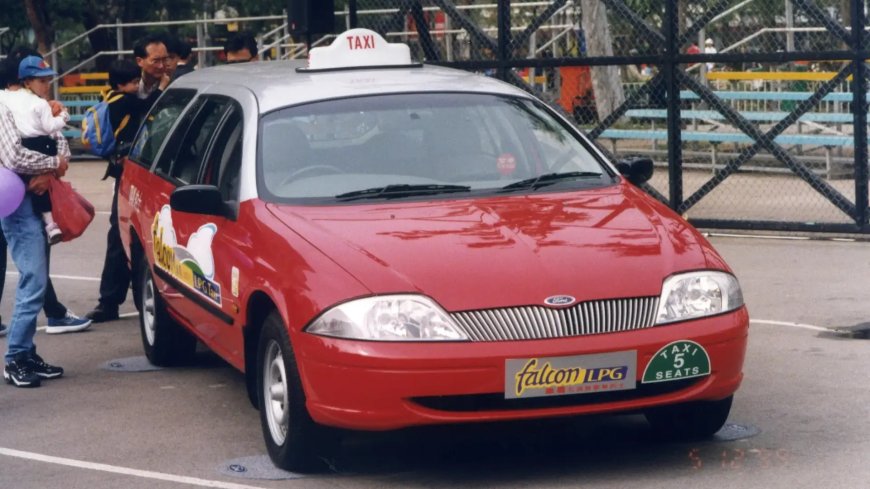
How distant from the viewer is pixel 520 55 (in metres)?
16.3

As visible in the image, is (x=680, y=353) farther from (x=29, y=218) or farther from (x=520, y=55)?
(x=520, y=55)

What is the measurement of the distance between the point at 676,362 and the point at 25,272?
4.01 m

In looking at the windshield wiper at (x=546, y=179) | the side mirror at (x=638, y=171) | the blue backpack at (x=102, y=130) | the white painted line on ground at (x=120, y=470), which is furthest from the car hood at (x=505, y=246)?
the blue backpack at (x=102, y=130)

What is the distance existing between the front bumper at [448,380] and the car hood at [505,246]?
185 mm

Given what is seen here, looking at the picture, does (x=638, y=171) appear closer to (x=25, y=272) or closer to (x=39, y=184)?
(x=39, y=184)

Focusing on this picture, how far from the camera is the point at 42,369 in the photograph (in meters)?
8.70

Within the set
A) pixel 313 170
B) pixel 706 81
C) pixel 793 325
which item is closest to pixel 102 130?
pixel 313 170

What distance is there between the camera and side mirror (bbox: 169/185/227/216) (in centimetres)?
705

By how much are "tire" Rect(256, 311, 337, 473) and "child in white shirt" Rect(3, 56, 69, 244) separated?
2542mm

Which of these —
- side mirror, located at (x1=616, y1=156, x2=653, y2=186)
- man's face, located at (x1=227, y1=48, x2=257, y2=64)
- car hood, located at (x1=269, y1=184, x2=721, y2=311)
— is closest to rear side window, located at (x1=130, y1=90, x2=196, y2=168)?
car hood, located at (x1=269, y1=184, x2=721, y2=311)

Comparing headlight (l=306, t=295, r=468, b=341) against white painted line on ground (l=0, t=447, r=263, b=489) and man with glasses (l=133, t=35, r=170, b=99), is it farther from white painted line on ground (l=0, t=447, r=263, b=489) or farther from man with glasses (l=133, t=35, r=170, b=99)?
man with glasses (l=133, t=35, r=170, b=99)

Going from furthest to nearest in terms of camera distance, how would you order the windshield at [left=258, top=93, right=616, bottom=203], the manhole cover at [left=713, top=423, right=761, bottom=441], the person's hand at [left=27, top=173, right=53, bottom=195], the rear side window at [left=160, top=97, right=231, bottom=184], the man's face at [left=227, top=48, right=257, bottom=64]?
the man's face at [left=227, top=48, right=257, bottom=64] < the person's hand at [left=27, top=173, right=53, bottom=195] < the rear side window at [left=160, top=97, right=231, bottom=184] < the windshield at [left=258, top=93, right=616, bottom=203] < the manhole cover at [left=713, top=423, right=761, bottom=441]

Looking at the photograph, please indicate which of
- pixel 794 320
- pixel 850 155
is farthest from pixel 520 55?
pixel 794 320

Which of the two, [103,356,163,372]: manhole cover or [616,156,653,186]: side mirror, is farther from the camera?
[103,356,163,372]: manhole cover
